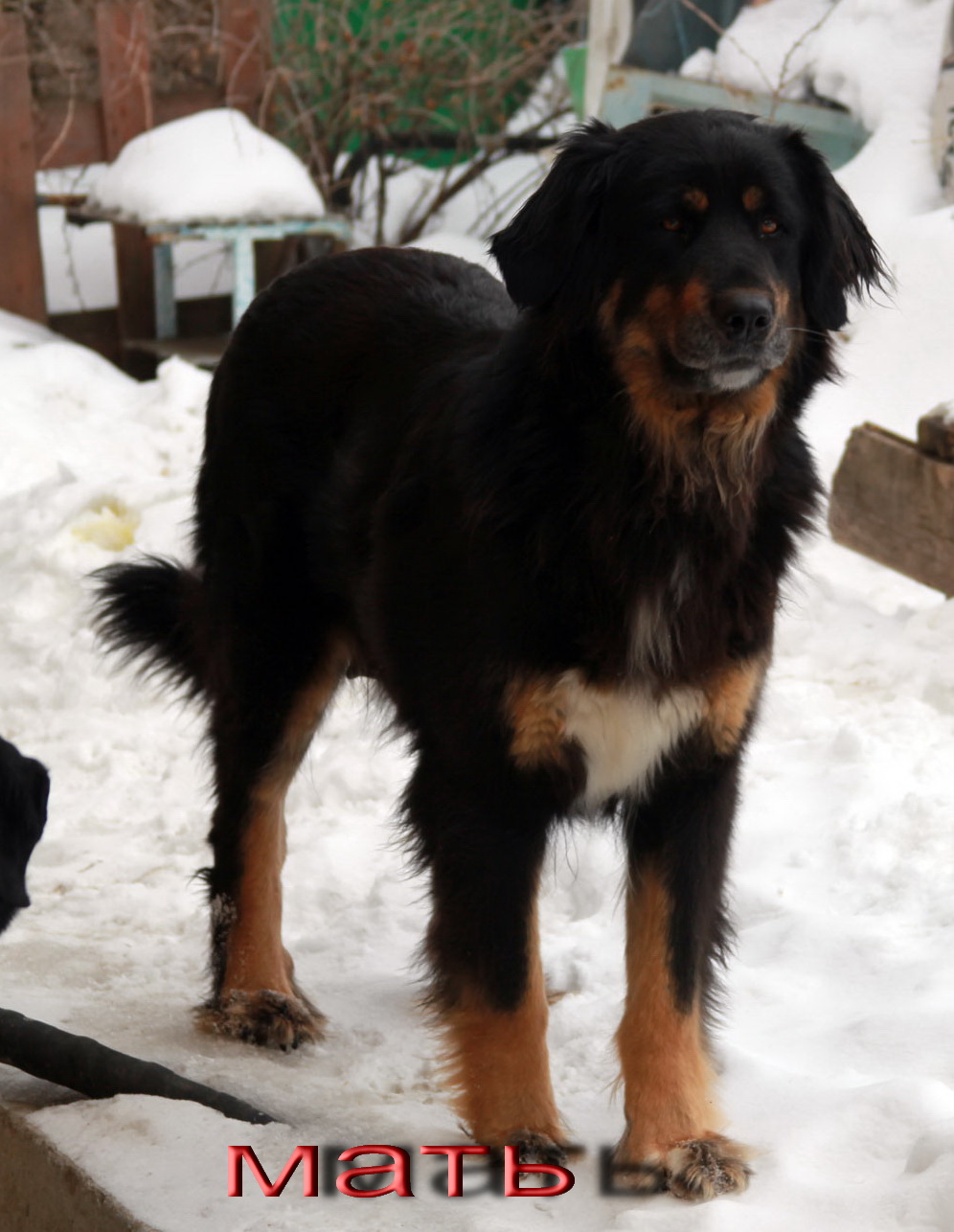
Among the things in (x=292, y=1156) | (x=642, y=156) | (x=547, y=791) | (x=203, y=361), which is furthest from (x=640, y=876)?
(x=203, y=361)

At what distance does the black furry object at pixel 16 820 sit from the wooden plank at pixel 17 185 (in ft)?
19.7

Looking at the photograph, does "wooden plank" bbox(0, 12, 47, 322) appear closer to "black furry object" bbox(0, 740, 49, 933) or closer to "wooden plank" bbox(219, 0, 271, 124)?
"wooden plank" bbox(219, 0, 271, 124)

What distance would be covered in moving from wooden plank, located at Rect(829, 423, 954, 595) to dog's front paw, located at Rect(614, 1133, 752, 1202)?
2.78 m

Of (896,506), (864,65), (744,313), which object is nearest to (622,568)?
(744,313)

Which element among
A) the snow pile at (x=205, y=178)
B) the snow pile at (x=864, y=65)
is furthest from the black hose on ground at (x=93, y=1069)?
the snow pile at (x=864, y=65)

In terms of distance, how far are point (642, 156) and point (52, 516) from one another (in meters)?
3.69

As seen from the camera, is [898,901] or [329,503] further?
[898,901]

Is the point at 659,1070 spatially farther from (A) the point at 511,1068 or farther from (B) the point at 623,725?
(B) the point at 623,725

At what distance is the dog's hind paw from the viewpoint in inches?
130

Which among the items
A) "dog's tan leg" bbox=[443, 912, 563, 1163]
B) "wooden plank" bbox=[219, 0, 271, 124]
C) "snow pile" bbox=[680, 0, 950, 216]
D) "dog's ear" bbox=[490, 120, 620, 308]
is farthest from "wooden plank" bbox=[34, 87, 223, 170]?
"dog's tan leg" bbox=[443, 912, 563, 1163]

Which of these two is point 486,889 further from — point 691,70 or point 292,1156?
point 691,70

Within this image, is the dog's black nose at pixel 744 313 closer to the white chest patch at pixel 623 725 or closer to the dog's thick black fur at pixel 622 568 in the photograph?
the dog's thick black fur at pixel 622 568

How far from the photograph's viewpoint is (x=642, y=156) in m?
2.54

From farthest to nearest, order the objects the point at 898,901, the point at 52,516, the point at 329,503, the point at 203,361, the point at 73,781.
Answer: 1. the point at 203,361
2. the point at 52,516
3. the point at 73,781
4. the point at 898,901
5. the point at 329,503
